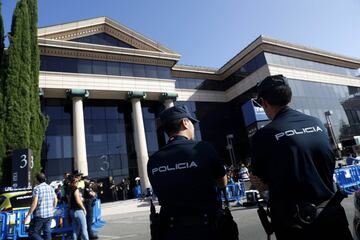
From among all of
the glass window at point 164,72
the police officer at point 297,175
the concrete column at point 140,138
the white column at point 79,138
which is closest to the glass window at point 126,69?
the concrete column at point 140,138

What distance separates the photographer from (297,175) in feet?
7.04

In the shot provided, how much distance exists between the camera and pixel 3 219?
8.52 meters

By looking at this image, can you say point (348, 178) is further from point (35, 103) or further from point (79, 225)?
point (35, 103)

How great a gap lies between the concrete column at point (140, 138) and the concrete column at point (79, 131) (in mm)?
4368

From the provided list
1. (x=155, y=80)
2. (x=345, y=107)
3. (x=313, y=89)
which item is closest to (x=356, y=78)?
(x=345, y=107)

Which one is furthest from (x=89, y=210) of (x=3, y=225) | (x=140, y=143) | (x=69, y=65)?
(x=69, y=65)

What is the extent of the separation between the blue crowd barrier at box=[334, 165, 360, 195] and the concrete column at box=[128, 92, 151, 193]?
15.6 meters

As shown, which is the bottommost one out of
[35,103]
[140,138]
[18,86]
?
[140,138]

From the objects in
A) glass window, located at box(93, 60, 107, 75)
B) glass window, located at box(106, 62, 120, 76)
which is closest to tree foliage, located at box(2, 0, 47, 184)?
glass window, located at box(93, 60, 107, 75)

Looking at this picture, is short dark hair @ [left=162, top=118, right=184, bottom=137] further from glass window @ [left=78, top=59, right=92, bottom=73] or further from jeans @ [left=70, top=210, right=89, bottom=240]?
glass window @ [left=78, top=59, right=92, bottom=73]

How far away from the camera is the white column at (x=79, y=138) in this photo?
22.3 m

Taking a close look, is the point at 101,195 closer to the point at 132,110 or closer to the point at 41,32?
the point at 132,110

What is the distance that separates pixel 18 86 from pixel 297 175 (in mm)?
20386

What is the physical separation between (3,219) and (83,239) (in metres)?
3.13
